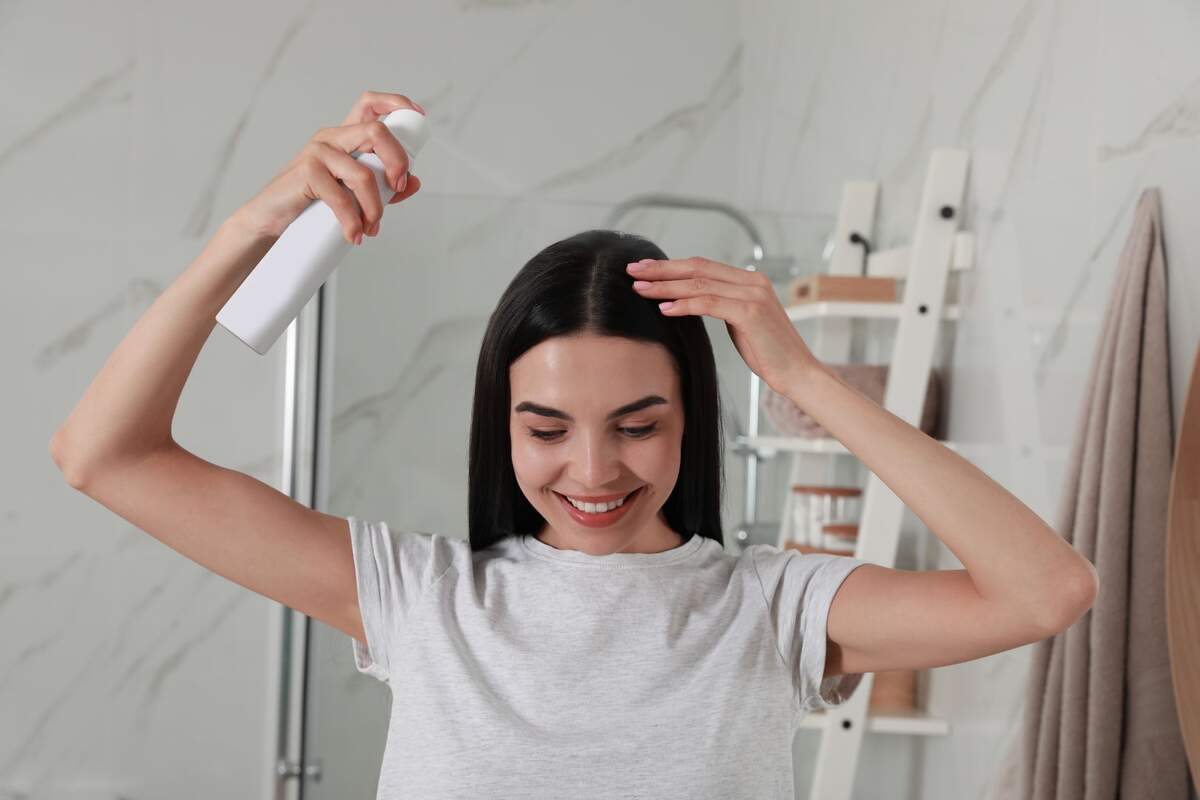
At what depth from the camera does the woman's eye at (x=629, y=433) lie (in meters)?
0.83

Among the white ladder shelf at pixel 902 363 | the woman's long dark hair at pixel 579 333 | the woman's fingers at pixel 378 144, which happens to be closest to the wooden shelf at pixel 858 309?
the white ladder shelf at pixel 902 363

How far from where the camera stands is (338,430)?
1.79m

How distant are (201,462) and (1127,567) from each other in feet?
2.49

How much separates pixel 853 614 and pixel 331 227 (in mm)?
421

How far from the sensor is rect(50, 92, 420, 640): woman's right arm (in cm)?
75

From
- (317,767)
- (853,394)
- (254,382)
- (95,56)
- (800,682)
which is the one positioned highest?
(95,56)

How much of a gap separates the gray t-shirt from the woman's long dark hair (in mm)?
27

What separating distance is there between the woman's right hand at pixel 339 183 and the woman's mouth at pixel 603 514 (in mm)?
227

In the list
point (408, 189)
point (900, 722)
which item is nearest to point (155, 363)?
point (408, 189)

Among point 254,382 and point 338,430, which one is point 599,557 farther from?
point 254,382

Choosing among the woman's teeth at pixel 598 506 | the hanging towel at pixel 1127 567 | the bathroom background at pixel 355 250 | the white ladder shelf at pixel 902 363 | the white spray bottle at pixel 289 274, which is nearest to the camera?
the white spray bottle at pixel 289 274

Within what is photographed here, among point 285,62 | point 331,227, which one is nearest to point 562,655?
point 331,227

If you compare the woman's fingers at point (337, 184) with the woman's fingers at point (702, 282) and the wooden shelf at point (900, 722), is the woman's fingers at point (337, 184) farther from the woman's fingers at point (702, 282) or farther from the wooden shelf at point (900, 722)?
the wooden shelf at point (900, 722)

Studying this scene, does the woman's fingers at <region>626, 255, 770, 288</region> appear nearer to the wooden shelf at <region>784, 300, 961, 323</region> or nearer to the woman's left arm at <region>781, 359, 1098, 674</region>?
the woman's left arm at <region>781, 359, 1098, 674</region>
